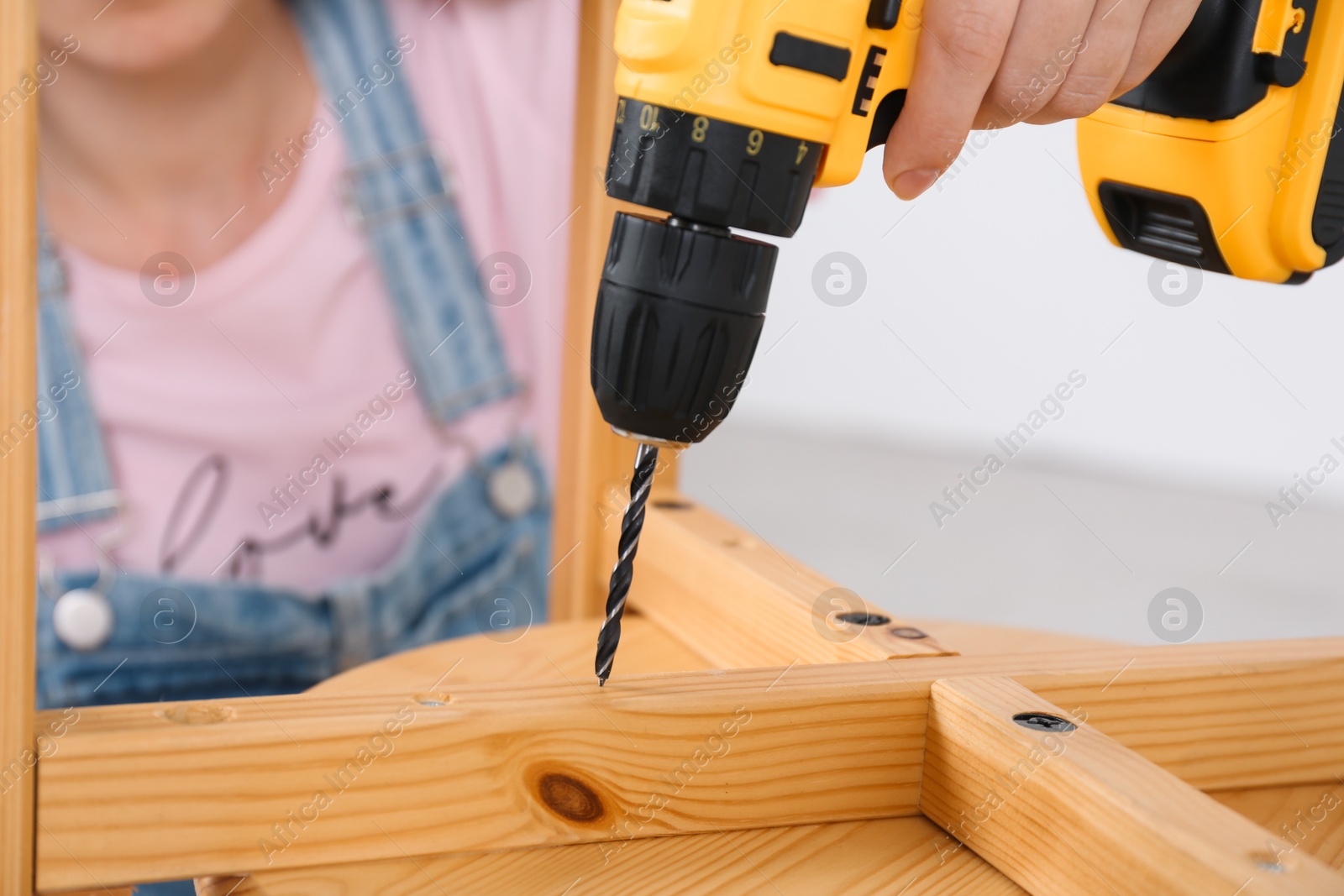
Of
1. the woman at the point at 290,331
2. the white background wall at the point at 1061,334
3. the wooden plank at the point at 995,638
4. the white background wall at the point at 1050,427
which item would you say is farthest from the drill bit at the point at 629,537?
the white background wall at the point at 1061,334

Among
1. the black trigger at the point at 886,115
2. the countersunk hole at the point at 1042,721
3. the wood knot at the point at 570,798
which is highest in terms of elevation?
the black trigger at the point at 886,115

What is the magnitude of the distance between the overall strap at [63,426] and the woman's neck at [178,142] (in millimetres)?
53

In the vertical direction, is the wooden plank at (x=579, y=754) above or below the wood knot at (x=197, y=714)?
below

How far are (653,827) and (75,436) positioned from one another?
0.72 m

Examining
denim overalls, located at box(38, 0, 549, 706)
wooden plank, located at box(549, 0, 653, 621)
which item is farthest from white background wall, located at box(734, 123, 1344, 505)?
wooden plank, located at box(549, 0, 653, 621)

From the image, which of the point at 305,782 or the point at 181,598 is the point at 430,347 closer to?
the point at 181,598

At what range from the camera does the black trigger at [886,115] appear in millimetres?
476

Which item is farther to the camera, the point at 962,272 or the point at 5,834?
the point at 962,272

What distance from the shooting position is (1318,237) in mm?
600

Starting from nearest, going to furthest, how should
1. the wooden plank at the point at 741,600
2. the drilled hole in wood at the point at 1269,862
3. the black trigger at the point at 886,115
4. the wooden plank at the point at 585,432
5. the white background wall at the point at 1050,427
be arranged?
the drilled hole in wood at the point at 1269,862, the black trigger at the point at 886,115, the wooden plank at the point at 741,600, the wooden plank at the point at 585,432, the white background wall at the point at 1050,427

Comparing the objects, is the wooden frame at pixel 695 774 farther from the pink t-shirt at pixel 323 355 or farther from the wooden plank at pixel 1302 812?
the pink t-shirt at pixel 323 355

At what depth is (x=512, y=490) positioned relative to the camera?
114 cm

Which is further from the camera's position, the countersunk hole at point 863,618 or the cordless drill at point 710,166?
the countersunk hole at point 863,618

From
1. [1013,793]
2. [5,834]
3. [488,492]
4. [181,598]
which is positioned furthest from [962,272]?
[5,834]
